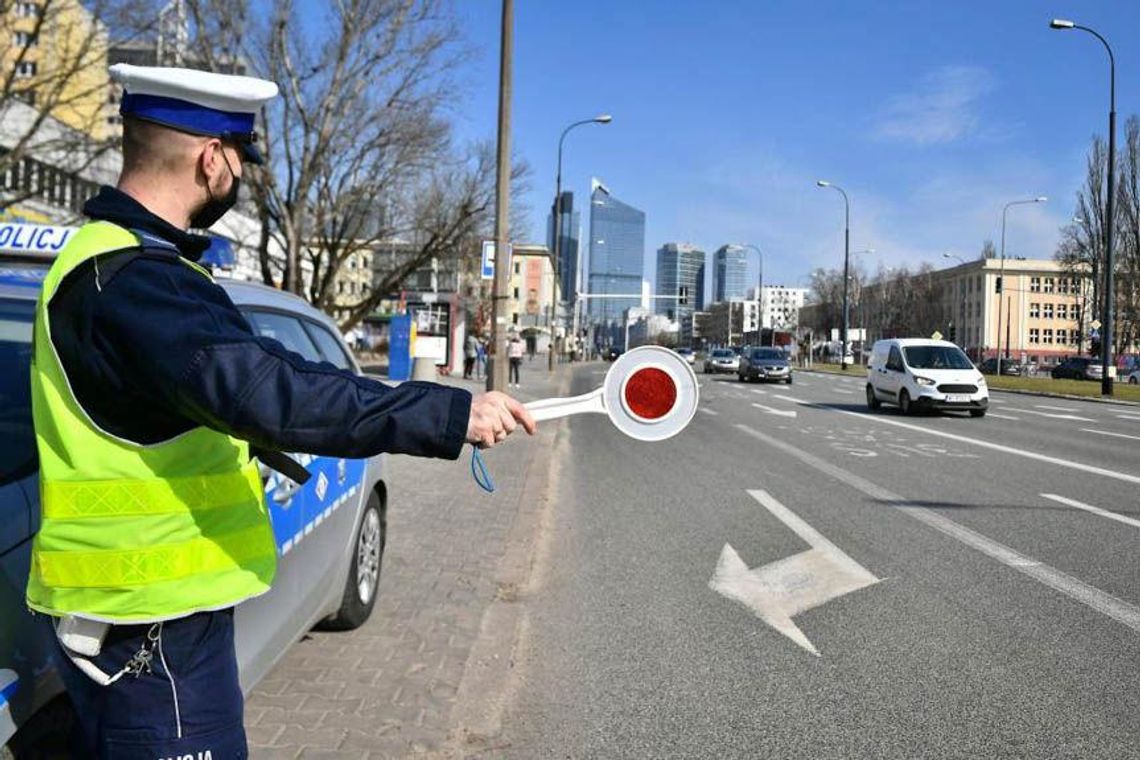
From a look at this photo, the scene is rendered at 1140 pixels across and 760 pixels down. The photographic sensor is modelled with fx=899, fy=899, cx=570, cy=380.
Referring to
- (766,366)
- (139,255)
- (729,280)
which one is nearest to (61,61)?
(139,255)

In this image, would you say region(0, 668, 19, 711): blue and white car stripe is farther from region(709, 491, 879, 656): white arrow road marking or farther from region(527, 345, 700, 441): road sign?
region(709, 491, 879, 656): white arrow road marking

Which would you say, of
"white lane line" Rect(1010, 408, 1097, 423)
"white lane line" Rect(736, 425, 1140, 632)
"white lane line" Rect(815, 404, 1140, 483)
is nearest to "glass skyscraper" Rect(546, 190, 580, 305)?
"white lane line" Rect(1010, 408, 1097, 423)

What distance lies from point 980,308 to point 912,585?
111m

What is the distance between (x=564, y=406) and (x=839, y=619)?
3736 mm

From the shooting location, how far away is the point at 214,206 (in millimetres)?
1830

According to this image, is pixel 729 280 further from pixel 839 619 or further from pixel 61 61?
pixel 839 619

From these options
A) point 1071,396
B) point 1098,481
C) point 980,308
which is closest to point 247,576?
point 1098,481

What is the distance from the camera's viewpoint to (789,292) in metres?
174

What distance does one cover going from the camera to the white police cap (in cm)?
169

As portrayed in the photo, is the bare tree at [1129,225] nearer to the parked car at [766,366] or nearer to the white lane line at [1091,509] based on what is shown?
the parked car at [766,366]

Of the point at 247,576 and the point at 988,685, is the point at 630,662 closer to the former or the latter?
the point at 988,685

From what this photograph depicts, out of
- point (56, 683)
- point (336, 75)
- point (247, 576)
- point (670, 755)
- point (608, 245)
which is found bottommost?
point (670, 755)

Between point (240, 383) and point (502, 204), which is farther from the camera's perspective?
point (502, 204)

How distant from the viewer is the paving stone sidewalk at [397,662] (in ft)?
11.1
